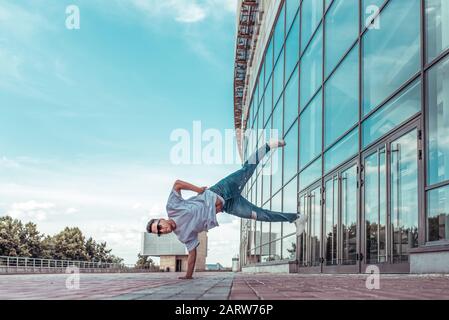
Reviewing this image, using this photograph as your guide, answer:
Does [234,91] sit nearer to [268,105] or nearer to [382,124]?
[268,105]

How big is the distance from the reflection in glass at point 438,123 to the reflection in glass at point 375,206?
1676 millimetres

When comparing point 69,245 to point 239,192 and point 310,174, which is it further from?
point 239,192

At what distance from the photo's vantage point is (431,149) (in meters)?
6.98

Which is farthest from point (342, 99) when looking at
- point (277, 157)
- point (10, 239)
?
point (10, 239)

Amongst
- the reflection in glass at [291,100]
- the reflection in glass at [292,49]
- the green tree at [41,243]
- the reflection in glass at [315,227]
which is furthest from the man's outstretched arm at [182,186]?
the green tree at [41,243]

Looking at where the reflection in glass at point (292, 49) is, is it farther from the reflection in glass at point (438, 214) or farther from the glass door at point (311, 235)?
the reflection in glass at point (438, 214)

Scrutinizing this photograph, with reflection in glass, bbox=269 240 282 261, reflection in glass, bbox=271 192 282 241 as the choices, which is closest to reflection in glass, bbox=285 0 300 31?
reflection in glass, bbox=271 192 282 241

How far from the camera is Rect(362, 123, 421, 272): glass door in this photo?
24.8 feet

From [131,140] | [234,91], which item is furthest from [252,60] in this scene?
[131,140]

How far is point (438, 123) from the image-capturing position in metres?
6.89

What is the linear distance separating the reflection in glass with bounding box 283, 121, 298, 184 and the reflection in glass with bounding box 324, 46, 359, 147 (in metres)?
3.71

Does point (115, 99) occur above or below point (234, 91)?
below

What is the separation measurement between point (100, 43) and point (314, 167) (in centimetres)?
1331

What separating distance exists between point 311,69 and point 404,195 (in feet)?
22.4
